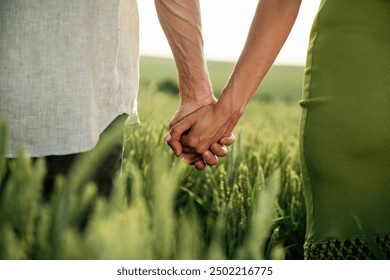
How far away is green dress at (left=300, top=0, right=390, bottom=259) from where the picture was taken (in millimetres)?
1092

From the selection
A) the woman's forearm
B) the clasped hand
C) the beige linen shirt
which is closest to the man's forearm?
the clasped hand

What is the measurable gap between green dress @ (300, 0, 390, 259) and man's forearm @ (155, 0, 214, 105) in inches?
23.8

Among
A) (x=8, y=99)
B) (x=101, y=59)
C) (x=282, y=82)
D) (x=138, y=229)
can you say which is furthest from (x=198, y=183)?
(x=282, y=82)

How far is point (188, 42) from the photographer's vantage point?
5.62 feet

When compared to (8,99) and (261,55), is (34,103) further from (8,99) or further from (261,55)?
(261,55)

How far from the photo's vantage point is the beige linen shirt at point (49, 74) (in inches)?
43.6

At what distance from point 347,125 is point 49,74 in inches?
21.4

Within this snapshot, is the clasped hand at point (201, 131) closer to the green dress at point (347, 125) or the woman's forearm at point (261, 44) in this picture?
the woman's forearm at point (261, 44)

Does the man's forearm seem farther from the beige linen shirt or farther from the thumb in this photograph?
the beige linen shirt

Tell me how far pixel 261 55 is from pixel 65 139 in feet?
1.95

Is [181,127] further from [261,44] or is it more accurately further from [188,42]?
[261,44]

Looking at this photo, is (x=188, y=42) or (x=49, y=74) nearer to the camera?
(x=49, y=74)

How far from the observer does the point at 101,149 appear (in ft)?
1.40

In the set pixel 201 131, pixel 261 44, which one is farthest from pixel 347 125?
pixel 201 131
